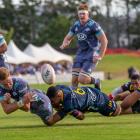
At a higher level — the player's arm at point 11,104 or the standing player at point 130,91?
the player's arm at point 11,104

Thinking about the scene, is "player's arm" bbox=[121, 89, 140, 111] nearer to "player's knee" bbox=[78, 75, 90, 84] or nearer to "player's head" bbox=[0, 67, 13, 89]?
"player's knee" bbox=[78, 75, 90, 84]

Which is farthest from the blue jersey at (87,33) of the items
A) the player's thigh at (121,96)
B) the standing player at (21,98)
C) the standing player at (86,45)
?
the standing player at (21,98)

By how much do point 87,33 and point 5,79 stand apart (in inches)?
178

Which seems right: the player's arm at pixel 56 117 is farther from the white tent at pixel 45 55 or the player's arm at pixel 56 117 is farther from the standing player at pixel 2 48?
the white tent at pixel 45 55

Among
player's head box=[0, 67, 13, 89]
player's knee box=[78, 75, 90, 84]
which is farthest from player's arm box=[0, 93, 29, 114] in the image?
player's knee box=[78, 75, 90, 84]

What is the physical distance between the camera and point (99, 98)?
1162 cm

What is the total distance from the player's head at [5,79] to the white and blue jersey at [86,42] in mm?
4276

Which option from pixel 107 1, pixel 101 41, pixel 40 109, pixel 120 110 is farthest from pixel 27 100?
pixel 107 1

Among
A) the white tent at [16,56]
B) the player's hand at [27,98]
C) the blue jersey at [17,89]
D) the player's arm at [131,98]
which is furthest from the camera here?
the white tent at [16,56]

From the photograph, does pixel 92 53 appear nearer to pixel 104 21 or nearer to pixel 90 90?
pixel 90 90

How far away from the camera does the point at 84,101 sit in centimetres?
1141

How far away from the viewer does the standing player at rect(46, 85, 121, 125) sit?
11258 mm

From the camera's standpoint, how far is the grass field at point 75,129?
9844 mm

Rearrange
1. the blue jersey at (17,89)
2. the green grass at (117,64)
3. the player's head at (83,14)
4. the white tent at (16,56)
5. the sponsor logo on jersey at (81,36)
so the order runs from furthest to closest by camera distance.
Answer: the green grass at (117,64)
the white tent at (16,56)
the sponsor logo on jersey at (81,36)
the player's head at (83,14)
the blue jersey at (17,89)
